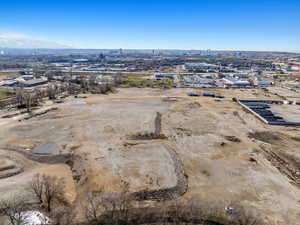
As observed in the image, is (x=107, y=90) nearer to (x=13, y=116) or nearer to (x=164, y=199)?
(x=13, y=116)

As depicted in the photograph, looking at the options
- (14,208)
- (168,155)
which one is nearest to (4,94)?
Result: (14,208)

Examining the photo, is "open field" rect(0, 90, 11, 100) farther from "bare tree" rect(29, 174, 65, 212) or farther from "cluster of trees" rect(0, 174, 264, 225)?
"cluster of trees" rect(0, 174, 264, 225)

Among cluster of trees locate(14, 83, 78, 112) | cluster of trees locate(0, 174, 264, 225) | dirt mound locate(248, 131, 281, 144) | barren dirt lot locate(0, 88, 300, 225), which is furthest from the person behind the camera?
cluster of trees locate(14, 83, 78, 112)

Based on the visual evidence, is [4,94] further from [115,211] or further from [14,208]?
[115,211]

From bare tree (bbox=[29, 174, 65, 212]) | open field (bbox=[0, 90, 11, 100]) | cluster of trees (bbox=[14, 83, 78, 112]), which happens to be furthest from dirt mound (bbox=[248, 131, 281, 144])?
open field (bbox=[0, 90, 11, 100])

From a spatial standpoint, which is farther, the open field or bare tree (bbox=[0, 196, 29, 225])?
the open field

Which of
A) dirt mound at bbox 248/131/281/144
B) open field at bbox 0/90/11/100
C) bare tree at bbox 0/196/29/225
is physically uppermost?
open field at bbox 0/90/11/100

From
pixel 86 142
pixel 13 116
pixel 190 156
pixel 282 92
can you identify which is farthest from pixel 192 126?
pixel 282 92

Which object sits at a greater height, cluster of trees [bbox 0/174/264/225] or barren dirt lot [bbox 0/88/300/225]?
barren dirt lot [bbox 0/88/300/225]

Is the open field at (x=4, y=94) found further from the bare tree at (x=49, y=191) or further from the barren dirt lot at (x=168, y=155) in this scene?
the bare tree at (x=49, y=191)
